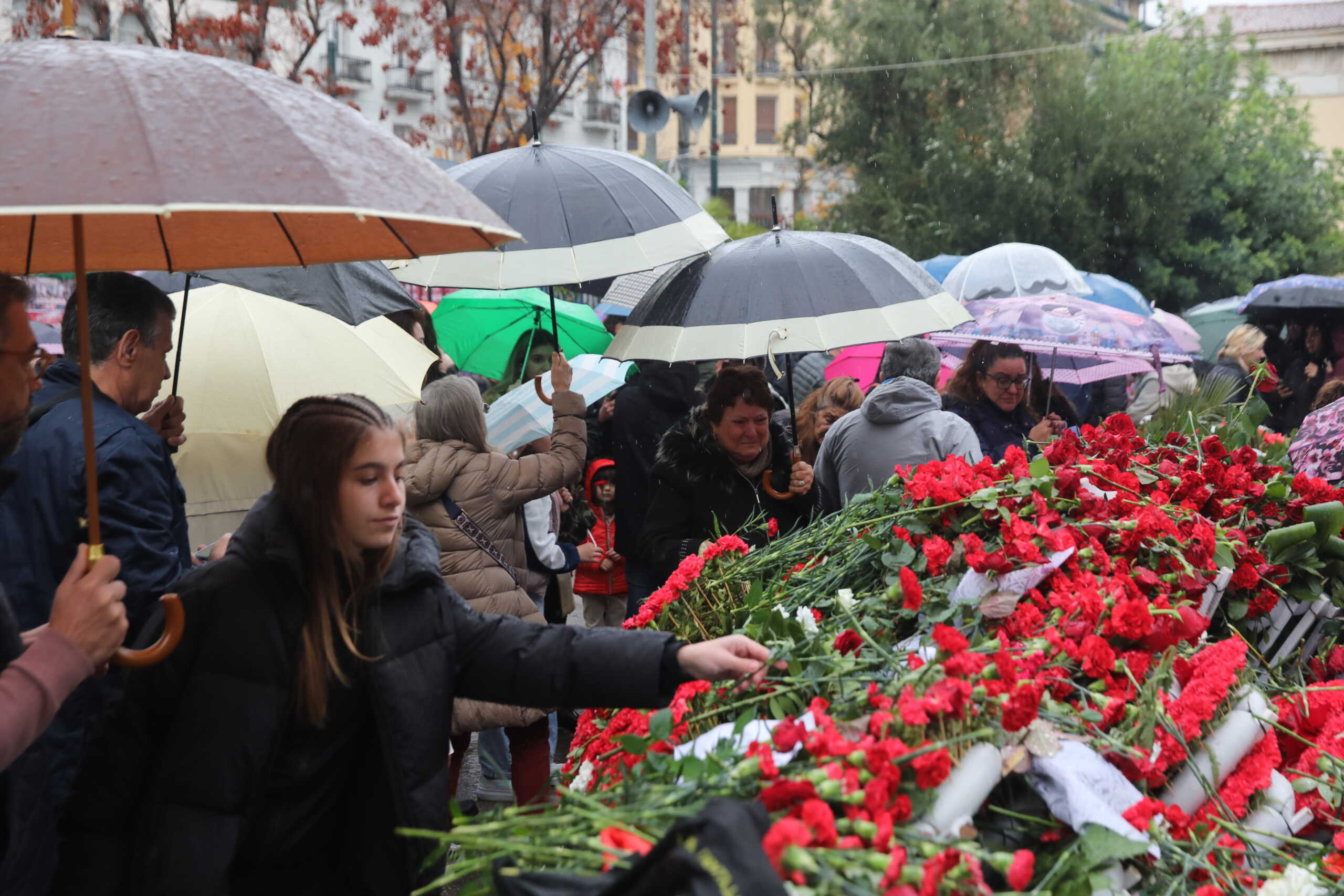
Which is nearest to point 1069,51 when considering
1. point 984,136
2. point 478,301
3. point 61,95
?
point 984,136

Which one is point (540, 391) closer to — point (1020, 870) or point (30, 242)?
point (30, 242)

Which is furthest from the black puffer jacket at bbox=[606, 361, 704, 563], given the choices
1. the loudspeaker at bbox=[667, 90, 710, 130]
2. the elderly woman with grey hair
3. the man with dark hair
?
the loudspeaker at bbox=[667, 90, 710, 130]

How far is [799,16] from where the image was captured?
989 inches

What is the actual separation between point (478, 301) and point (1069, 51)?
53.5 ft

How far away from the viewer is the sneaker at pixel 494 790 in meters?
5.32

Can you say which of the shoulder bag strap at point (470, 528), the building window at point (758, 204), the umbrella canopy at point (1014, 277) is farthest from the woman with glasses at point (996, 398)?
the building window at point (758, 204)

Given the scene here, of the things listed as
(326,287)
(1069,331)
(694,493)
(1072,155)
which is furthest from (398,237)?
(1072,155)

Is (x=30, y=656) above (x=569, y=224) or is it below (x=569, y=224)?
below

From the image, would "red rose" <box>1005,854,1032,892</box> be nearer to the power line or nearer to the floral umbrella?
the floral umbrella

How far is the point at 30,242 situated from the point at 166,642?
1353 millimetres

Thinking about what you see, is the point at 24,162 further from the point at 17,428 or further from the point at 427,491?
the point at 427,491

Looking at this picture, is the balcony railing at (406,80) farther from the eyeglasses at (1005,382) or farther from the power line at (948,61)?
the eyeglasses at (1005,382)

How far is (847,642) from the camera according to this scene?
7.93ft

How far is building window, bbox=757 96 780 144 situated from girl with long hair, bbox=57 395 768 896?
48881 millimetres
